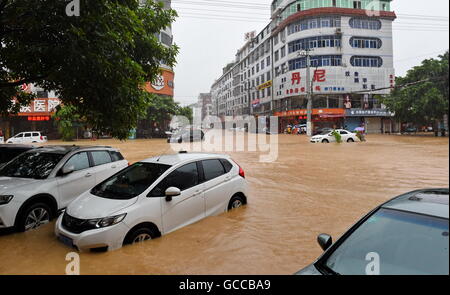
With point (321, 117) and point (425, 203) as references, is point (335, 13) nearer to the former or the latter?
point (321, 117)

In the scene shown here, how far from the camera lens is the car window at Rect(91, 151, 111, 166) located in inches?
287

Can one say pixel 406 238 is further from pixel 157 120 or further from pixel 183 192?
pixel 157 120

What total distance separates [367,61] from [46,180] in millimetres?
48388

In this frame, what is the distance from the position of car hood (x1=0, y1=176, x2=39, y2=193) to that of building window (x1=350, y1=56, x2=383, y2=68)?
46708 millimetres

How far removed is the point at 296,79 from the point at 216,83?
72.1 meters

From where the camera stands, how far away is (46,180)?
5.86 meters

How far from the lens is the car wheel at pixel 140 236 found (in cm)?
455

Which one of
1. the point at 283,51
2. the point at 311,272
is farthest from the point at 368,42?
the point at 311,272

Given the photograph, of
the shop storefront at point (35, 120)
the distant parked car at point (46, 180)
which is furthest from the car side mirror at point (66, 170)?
the shop storefront at point (35, 120)

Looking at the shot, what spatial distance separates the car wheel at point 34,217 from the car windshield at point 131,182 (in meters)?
1.17

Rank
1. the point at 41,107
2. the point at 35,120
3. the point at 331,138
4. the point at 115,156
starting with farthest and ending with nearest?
the point at 35,120 → the point at 41,107 → the point at 331,138 → the point at 115,156

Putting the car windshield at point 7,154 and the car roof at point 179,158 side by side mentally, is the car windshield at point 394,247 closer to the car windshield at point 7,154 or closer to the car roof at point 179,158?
the car roof at point 179,158

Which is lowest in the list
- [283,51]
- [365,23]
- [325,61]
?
[325,61]
